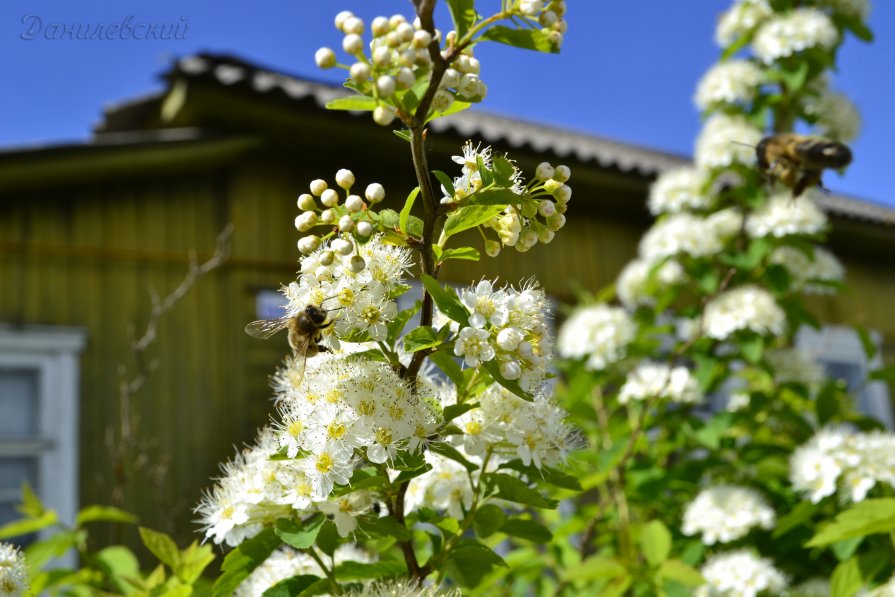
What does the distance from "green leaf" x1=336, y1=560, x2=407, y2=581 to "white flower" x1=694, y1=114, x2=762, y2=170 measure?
8.03 ft

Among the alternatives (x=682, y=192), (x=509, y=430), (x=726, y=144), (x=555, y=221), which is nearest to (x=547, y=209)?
(x=555, y=221)

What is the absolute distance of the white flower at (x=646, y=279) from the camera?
3.56 m

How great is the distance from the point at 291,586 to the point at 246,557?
0.08 metres

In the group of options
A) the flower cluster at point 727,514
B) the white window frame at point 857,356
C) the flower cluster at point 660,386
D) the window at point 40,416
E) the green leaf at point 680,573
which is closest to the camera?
the green leaf at point 680,573

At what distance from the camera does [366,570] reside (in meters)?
1.49

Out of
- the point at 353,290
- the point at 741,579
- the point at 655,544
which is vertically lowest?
the point at 741,579

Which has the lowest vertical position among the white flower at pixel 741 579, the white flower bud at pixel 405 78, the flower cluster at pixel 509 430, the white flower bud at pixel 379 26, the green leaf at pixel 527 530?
the white flower at pixel 741 579

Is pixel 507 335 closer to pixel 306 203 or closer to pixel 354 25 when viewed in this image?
pixel 306 203

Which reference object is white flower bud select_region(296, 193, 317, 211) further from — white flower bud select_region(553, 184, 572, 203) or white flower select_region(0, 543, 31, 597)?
white flower select_region(0, 543, 31, 597)

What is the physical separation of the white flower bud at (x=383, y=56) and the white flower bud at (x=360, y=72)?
0.02 metres

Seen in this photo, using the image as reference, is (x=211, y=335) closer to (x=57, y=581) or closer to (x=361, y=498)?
(x=57, y=581)

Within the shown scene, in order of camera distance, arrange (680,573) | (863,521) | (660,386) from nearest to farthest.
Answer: (863,521), (680,573), (660,386)

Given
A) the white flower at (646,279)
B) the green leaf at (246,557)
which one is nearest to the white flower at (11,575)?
the green leaf at (246,557)

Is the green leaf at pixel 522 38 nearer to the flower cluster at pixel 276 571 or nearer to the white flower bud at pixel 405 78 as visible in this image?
the white flower bud at pixel 405 78
